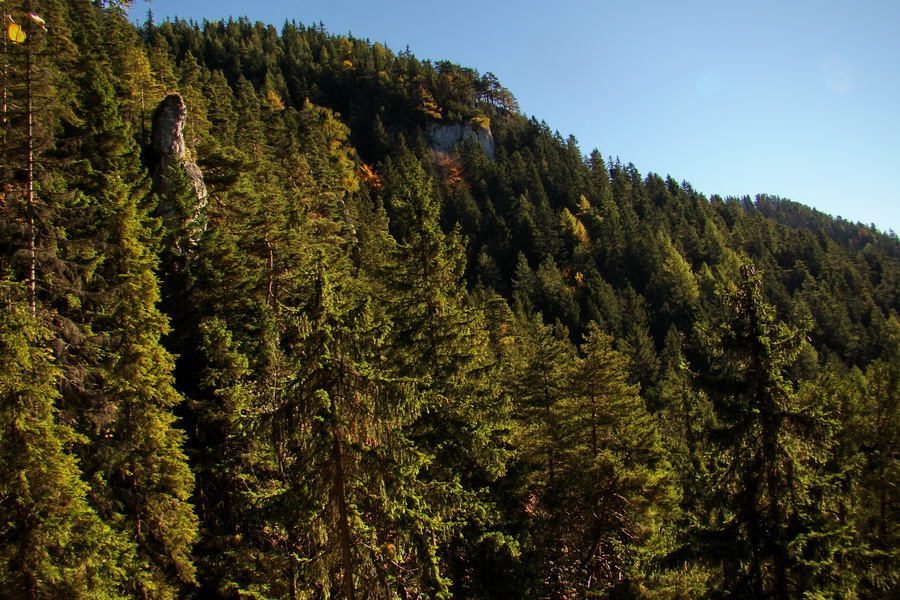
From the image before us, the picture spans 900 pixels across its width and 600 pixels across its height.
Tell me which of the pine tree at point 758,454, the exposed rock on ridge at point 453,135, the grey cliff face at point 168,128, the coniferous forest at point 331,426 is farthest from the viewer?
the exposed rock on ridge at point 453,135

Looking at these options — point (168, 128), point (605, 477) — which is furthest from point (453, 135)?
point (605, 477)

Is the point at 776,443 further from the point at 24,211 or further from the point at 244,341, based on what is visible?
the point at 24,211

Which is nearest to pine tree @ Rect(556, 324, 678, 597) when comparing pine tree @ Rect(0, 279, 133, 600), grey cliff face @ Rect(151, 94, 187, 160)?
pine tree @ Rect(0, 279, 133, 600)

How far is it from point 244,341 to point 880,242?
247m

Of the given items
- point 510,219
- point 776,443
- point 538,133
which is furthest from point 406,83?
point 776,443

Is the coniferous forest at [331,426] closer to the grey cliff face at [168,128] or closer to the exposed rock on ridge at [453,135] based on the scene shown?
the grey cliff face at [168,128]

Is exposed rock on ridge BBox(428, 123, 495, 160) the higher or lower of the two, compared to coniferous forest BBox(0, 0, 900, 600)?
higher

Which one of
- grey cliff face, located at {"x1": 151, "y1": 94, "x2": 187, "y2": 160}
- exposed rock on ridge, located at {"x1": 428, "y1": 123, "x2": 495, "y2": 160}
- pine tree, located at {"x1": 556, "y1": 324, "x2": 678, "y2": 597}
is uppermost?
exposed rock on ridge, located at {"x1": 428, "y1": 123, "x2": 495, "y2": 160}

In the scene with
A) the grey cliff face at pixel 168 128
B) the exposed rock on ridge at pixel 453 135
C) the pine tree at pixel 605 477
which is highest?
the exposed rock on ridge at pixel 453 135

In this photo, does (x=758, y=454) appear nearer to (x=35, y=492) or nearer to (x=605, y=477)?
(x=605, y=477)

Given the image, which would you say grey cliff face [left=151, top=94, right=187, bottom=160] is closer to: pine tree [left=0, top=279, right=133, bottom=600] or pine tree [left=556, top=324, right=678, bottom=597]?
pine tree [left=0, top=279, right=133, bottom=600]

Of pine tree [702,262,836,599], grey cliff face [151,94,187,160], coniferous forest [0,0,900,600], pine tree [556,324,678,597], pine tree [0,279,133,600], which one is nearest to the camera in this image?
coniferous forest [0,0,900,600]

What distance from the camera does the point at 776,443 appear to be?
9078 mm

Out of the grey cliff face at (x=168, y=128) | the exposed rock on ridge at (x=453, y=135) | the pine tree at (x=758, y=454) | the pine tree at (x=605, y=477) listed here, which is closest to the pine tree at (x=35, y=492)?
the pine tree at (x=758, y=454)
